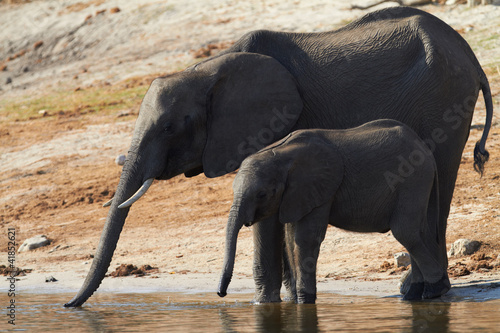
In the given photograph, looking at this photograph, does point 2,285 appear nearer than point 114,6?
Yes

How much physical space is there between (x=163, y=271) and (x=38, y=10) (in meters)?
18.0

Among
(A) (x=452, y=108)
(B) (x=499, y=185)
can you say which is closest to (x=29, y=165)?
(B) (x=499, y=185)

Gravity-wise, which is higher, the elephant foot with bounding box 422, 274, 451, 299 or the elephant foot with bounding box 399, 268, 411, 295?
the elephant foot with bounding box 422, 274, 451, 299

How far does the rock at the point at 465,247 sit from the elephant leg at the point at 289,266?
6.12 ft

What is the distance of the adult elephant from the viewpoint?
24.1 ft

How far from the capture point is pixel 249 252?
10.0 metres

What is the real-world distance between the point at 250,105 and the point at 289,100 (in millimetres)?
316

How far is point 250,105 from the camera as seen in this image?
7.48 metres

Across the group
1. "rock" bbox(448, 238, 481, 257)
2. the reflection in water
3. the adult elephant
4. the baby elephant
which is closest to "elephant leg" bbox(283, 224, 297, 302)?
the baby elephant

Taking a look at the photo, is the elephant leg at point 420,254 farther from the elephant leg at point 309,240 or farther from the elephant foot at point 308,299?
Answer: the elephant foot at point 308,299

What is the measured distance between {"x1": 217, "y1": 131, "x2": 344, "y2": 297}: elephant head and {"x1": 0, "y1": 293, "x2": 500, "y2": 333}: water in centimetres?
73

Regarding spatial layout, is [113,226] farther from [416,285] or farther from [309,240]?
[416,285]

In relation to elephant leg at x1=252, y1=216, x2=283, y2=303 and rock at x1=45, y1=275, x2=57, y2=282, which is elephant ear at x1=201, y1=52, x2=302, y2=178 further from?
rock at x1=45, y1=275, x2=57, y2=282

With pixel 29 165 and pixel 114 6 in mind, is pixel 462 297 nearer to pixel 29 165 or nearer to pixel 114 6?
pixel 29 165
